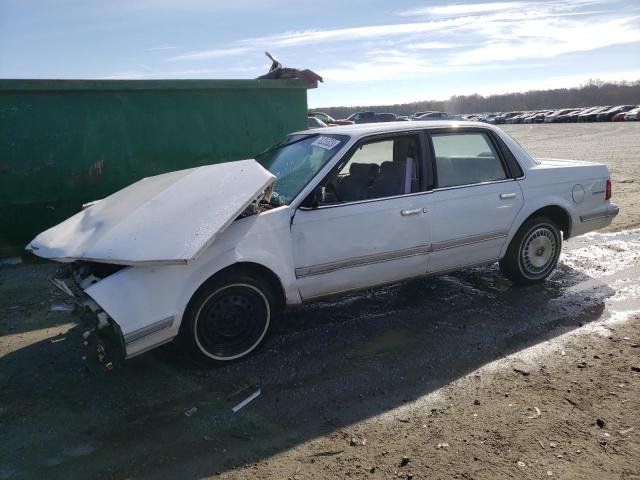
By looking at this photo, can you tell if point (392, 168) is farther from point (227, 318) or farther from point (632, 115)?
point (632, 115)

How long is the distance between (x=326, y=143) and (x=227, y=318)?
1.73m

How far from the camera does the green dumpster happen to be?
6648 mm

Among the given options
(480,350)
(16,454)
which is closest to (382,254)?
(480,350)

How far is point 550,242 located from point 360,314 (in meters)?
2.12

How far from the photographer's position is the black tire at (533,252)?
16.1 ft

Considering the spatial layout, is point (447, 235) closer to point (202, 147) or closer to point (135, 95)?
point (202, 147)

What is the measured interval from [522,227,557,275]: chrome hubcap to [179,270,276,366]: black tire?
2.71 metres

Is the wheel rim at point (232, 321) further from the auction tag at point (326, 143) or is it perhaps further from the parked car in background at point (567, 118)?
the parked car in background at point (567, 118)

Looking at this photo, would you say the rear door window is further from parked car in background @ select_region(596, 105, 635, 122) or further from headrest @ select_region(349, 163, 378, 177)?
parked car in background @ select_region(596, 105, 635, 122)

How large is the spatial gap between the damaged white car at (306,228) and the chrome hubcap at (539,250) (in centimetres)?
2

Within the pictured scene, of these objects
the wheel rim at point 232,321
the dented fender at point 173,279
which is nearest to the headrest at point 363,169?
the dented fender at point 173,279

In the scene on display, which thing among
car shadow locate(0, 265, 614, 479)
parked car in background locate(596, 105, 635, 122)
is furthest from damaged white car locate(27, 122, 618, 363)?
parked car in background locate(596, 105, 635, 122)

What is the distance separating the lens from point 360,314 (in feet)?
15.1

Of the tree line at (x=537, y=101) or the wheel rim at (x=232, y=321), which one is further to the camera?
the tree line at (x=537, y=101)
